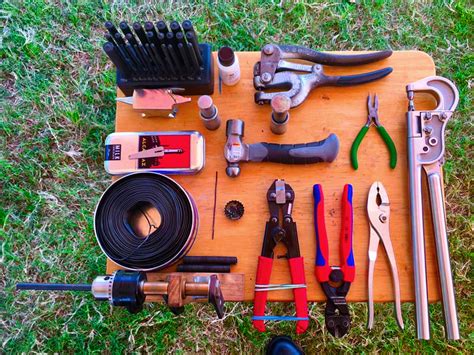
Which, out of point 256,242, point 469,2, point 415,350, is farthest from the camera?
point 469,2

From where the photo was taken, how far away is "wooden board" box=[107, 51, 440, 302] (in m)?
1.18

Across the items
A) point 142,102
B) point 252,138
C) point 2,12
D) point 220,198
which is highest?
point 2,12

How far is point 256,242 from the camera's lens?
3.96ft

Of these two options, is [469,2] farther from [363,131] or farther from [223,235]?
[223,235]

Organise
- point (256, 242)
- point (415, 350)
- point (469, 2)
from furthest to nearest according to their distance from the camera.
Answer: point (469, 2) < point (415, 350) < point (256, 242)

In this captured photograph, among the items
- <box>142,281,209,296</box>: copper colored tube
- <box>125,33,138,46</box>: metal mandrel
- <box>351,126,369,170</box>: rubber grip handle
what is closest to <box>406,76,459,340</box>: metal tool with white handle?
<box>351,126,369,170</box>: rubber grip handle

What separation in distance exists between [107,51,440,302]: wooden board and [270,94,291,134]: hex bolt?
1.6 inches

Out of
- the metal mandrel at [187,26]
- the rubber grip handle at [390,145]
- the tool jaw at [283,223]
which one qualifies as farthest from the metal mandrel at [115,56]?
the rubber grip handle at [390,145]

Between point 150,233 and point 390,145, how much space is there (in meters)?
0.78

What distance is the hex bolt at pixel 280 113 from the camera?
1.14m

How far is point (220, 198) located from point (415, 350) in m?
1.22

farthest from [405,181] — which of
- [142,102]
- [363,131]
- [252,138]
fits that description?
[142,102]

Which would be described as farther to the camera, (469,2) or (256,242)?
(469,2)

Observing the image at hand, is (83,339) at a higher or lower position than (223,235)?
lower
